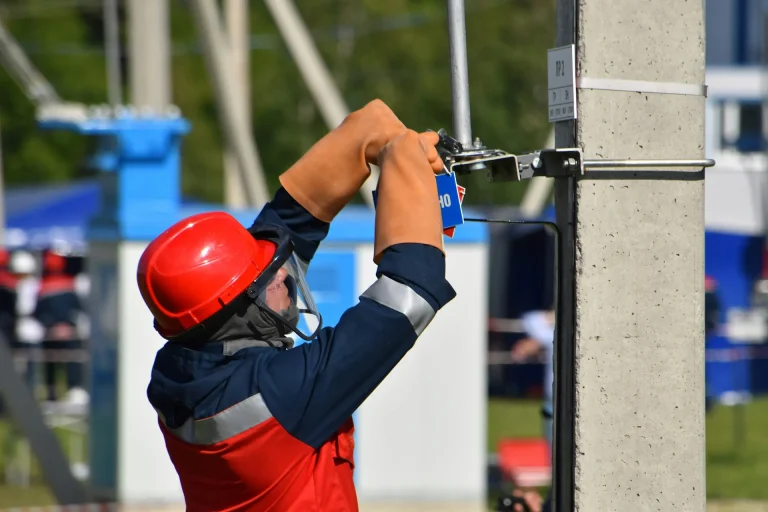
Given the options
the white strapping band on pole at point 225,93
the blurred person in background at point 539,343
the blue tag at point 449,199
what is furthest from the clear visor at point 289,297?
the blurred person in background at point 539,343

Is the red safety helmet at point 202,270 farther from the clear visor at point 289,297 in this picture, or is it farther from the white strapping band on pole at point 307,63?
the white strapping band on pole at point 307,63

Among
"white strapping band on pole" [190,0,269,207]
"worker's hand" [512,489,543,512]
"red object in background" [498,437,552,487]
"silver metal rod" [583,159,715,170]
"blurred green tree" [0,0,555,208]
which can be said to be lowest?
"red object in background" [498,437,552,487]

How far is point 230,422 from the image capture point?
2.43 meters

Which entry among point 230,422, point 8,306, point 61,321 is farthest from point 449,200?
point 8,306

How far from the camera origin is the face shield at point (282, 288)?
251 cm

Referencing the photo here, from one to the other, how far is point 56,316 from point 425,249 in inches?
463

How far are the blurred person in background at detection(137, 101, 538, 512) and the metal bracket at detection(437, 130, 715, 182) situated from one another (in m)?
0.10

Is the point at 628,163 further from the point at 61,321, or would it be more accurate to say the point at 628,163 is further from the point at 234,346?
the point at 61,321

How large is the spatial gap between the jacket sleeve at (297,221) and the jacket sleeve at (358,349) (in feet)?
1.53

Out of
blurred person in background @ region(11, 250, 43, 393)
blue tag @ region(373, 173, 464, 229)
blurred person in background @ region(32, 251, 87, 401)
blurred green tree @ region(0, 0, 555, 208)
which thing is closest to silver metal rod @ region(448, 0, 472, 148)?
blue tag @ region(373, 173, 464, 229)

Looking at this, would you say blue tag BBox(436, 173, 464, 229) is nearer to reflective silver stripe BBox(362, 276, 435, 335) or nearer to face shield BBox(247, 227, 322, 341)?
reflective silver stripe BBox(362, 276, 435, 335)

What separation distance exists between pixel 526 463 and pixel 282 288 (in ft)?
17.6

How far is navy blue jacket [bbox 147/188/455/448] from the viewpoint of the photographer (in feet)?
7.63

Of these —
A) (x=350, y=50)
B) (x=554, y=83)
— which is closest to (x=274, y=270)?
A: (x=554, y=83)
